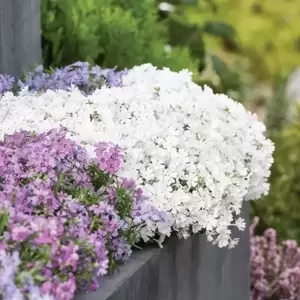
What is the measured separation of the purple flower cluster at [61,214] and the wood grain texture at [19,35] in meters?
0.74

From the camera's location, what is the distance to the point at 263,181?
7.39ft

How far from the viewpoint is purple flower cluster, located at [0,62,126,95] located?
2.29 m

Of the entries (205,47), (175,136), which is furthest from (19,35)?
(205,47)

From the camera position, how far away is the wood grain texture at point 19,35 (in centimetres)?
238

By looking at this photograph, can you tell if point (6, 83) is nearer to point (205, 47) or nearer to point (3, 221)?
point (3, 221)

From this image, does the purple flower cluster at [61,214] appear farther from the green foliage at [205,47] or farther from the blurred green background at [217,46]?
the green foliage at [205,47]

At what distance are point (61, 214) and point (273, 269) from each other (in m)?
1.79

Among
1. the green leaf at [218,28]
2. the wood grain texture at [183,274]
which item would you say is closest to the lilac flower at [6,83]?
the wood grain texture at [183,274]

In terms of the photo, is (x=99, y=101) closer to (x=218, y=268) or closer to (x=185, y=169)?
(x=185, y=169)

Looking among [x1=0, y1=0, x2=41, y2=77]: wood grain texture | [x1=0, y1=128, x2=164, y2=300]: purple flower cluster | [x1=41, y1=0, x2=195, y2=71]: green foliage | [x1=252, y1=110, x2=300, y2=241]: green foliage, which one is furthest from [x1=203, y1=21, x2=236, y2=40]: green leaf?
[x1=0, y1=128, x2=164, y2=300]: purple flower cluster

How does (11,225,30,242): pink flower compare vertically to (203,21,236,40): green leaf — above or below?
below

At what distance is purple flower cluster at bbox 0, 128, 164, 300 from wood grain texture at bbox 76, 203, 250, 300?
0.16 feet

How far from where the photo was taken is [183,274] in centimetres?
189

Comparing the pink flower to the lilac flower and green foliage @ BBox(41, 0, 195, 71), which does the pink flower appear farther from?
green foliage @ BBox(41, 0, 195, 71)
